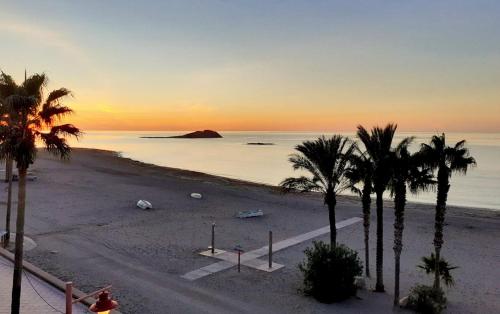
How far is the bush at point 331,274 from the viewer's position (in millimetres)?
15000

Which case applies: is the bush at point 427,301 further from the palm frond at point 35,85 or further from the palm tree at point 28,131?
the palm frond at point 35,85

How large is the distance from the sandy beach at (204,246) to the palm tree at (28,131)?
14.0 ft

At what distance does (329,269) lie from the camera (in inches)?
592

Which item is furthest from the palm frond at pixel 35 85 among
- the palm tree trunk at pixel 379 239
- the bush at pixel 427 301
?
the bush at pixel 427 301

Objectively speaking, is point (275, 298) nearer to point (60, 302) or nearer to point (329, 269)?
point (329, 269)

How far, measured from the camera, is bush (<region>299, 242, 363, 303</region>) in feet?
49.2

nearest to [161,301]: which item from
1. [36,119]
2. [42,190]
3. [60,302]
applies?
[60,302]

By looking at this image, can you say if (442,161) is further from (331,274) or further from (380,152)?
(331,274)

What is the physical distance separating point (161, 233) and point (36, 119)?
1485cm

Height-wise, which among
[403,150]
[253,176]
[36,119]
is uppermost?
[36,119]

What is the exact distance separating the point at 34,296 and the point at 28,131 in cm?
571

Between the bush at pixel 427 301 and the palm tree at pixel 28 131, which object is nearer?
the palm tree at pixel 28 131

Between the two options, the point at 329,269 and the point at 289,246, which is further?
the point at 289,246

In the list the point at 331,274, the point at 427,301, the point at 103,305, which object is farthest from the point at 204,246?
the point at 103,305
